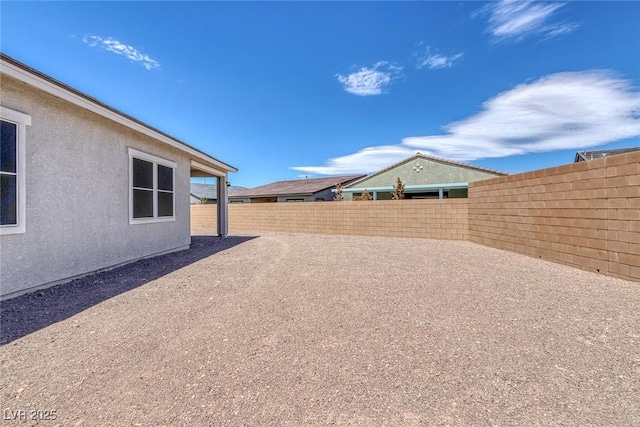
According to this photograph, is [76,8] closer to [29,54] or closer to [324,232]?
[29,54]

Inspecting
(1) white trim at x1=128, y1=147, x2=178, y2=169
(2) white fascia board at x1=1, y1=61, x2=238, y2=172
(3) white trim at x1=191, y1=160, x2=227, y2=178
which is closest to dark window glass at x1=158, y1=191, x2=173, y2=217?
(1) white trim at x1=128, y1=147, x2=178, y2=169

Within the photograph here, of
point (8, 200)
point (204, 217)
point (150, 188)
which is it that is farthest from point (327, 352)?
point (204, 217)

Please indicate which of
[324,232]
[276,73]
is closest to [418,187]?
[324,232]

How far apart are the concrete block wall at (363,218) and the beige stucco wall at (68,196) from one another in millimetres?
9382

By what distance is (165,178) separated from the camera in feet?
28.7

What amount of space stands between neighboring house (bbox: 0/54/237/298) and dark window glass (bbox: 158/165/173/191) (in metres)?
0.19

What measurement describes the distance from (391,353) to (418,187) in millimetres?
19926

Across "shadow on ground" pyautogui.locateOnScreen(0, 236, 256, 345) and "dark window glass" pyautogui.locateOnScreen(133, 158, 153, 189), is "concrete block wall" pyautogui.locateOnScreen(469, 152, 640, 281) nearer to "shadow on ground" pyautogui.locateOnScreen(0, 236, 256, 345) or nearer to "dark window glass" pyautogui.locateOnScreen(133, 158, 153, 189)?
"shadow on ground" pyautogui.locateOnScreen(0, 236, 256, 345)

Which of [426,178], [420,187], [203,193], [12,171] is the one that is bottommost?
[12,171]

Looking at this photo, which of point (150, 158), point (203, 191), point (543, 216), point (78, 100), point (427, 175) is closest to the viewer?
point (78, 100)

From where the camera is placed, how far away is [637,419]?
1.93 m

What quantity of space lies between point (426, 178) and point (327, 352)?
20653 millimetres

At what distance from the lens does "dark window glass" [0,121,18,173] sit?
14.1ft

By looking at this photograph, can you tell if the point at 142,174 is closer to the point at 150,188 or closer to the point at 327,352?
the point at 150,188
